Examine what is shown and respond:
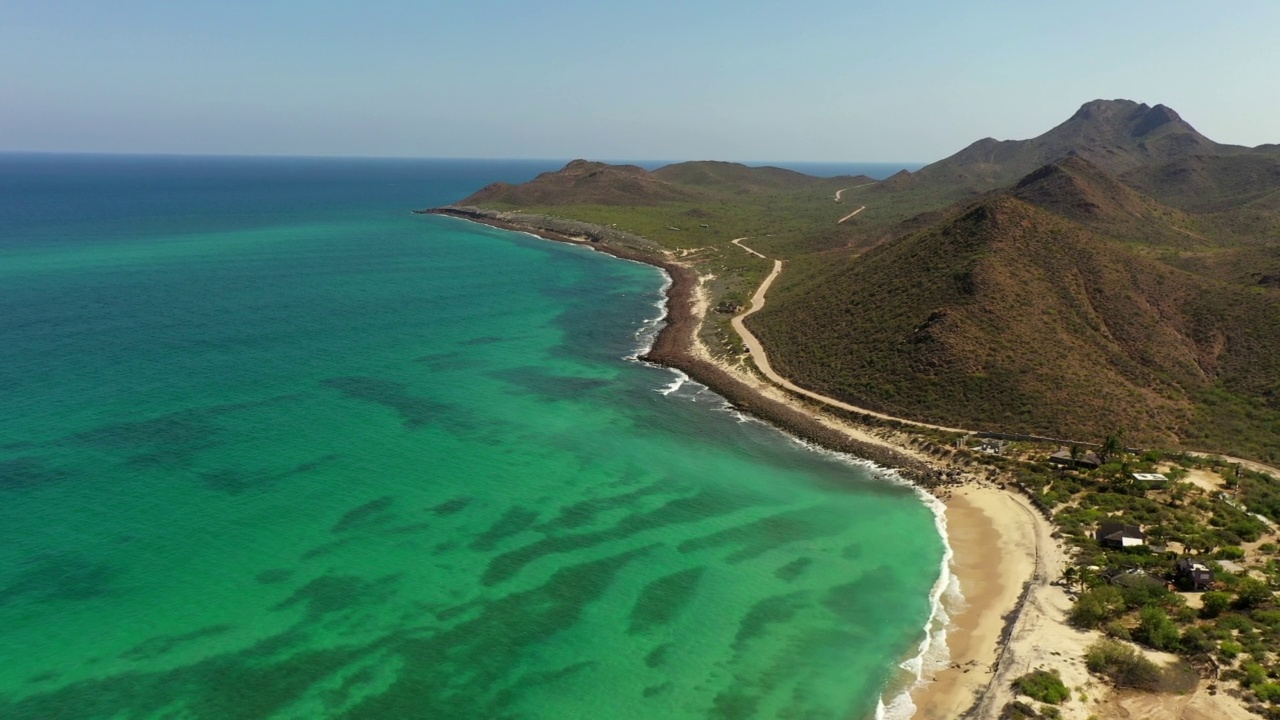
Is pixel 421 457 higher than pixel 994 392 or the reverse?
the reverse

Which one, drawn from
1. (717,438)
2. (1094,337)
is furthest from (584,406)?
(1094,337)

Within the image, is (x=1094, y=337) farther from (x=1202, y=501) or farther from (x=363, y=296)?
(x=363, y=296)

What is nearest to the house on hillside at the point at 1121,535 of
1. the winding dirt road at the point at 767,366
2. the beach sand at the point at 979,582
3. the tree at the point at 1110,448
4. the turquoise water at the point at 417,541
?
the beach sand at the point at 979,582

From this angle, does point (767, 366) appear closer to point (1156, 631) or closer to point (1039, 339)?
point (1039, 339)

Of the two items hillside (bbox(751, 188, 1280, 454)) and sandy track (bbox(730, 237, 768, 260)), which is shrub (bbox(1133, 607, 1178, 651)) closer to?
hillside (bbox(751, 188, 1280, 454))

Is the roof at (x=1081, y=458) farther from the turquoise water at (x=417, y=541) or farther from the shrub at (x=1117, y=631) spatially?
the shrub at (x=1117, y=631)

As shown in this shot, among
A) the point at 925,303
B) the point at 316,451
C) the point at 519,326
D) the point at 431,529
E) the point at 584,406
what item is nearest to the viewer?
the point at 431,529

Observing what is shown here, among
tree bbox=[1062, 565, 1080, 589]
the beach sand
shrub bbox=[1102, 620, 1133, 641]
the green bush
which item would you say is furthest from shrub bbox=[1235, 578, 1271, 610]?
the beach sand
